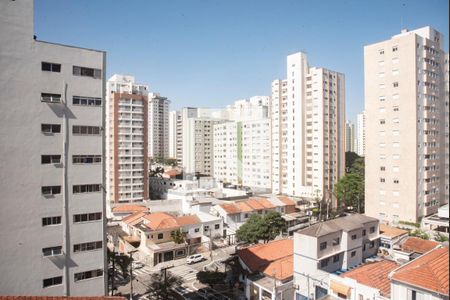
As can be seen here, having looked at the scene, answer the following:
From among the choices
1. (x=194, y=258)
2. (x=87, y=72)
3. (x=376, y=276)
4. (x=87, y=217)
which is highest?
(x=87, y=72)

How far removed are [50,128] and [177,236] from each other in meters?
24.8

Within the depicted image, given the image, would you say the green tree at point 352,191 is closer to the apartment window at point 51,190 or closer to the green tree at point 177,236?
the green tree at point 177,236

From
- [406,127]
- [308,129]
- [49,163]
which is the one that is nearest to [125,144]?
[308,129]

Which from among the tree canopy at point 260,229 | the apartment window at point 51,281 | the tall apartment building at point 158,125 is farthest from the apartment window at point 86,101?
the tall apartment building at point 158,125

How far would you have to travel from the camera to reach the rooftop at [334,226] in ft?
90.1

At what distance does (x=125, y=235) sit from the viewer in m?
44.8

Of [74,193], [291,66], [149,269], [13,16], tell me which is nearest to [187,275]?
[149,269]

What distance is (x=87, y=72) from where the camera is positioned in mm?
21328

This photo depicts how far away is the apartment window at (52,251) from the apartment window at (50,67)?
1135cm

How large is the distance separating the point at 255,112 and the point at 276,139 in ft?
121

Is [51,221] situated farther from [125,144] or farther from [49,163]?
[125,144]

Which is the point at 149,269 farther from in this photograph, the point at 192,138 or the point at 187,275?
the point at 192,138

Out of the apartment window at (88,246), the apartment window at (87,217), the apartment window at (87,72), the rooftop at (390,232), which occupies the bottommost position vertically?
the rooftop at (390,232)

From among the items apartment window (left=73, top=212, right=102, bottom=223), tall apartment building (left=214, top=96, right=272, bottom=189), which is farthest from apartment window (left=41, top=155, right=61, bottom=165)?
tall apartment building (left=214, top=96, right=272, bottom=189)
